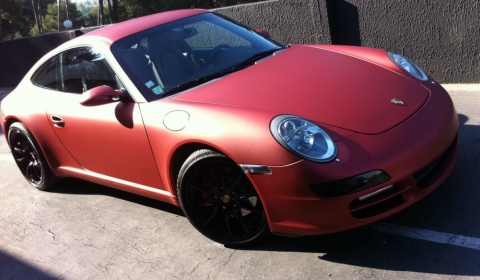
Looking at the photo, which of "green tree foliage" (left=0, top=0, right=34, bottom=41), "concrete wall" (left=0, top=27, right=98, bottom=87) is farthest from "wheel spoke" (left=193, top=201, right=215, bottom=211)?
"green tree foliage" (left=0, top=0, right=34, bottom=41)

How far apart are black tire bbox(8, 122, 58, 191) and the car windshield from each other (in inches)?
57.1

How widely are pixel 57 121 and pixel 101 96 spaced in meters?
0.90

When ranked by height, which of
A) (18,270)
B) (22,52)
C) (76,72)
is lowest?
(22,52)

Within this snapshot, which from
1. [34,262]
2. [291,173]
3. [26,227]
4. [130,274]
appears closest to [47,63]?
[26,227]

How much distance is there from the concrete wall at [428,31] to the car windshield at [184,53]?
100 inches

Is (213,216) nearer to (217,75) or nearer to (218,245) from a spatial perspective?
(218,245)

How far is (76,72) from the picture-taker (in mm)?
5051

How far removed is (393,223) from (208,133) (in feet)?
4.25

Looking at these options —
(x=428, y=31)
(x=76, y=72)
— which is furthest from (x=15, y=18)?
(x=76, y=72)

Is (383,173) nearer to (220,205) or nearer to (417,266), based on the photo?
(417,266)

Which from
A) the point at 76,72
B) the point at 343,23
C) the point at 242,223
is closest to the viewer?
the point at 242,223

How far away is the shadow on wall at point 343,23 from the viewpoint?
7.71m

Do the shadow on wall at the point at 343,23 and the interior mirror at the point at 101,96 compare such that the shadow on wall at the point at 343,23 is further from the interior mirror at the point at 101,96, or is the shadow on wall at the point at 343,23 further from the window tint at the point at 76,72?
the interior mirror at the point at 101,96

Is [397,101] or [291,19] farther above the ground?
[397,101]
